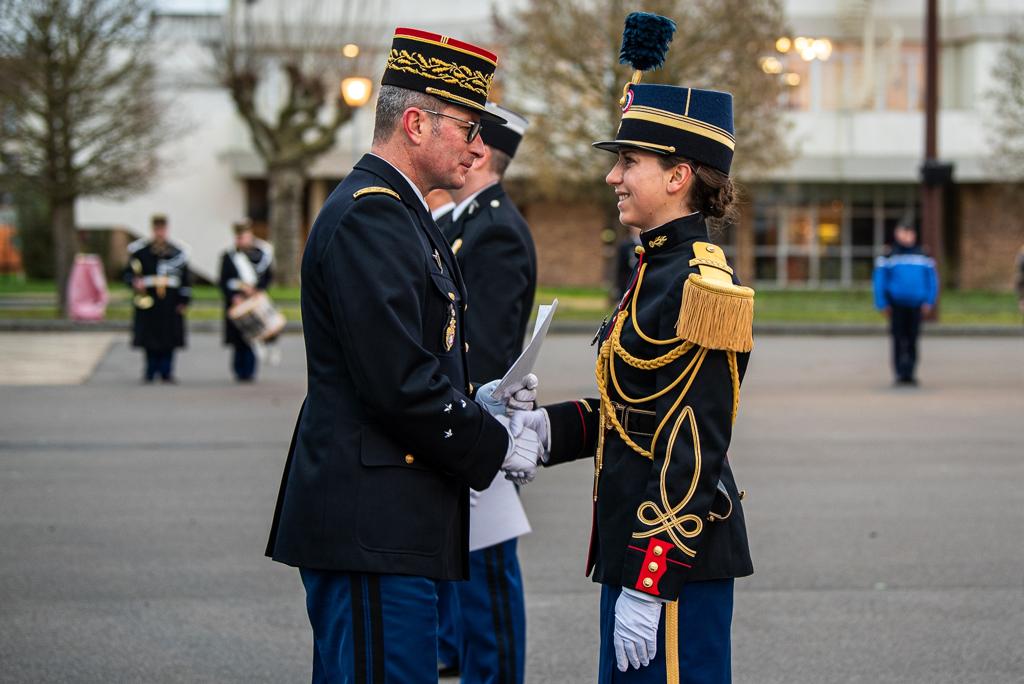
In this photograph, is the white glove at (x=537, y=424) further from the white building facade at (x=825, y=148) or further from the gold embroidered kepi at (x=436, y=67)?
the white building facade at (x=825, y=148)

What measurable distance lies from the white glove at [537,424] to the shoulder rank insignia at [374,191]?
0.74 metres

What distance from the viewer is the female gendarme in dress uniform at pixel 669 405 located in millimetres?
3461

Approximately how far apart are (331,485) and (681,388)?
0.89 meters

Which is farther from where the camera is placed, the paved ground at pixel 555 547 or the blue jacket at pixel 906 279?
the blue jacket at pixel 906 279

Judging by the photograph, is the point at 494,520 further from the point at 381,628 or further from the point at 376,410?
the point at 376,410

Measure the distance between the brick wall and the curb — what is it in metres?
18.7

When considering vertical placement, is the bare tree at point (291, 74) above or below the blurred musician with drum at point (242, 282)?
above

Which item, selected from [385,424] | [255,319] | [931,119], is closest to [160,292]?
[255,319]

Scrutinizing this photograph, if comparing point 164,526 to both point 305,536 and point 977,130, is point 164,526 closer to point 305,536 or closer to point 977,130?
point 305,536

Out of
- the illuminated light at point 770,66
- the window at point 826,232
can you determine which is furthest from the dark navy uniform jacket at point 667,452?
the window at point 826,232

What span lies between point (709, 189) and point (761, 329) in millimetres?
21700

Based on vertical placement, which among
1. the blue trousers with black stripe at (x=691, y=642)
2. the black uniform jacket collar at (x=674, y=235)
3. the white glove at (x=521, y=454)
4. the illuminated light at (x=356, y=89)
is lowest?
the blue trousers with black stripe at (x=691, y=642)

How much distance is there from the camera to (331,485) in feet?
11.0

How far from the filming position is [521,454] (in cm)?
375
